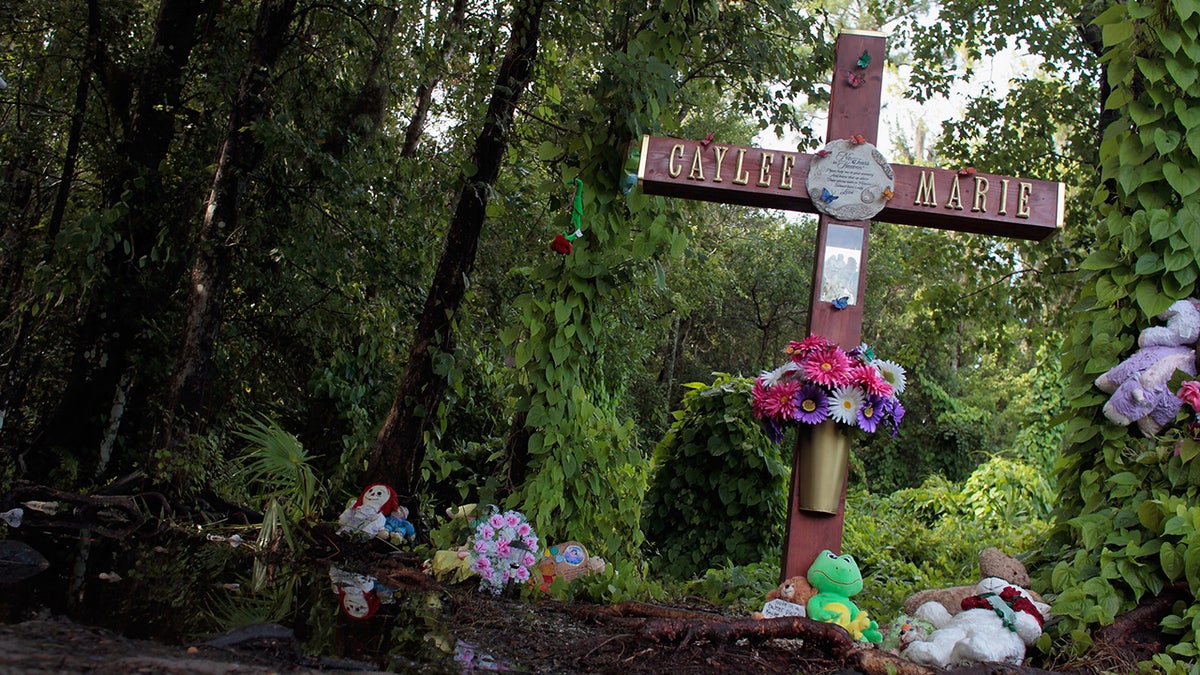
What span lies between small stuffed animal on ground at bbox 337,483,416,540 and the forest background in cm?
31

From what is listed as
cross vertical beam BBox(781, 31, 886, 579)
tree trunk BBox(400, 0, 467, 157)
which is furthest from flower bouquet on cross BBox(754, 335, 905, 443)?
tree trunk BBox(400, 0, 467, 157)

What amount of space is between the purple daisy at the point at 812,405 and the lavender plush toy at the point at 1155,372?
1.18 meters

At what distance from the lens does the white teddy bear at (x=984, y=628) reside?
10.9 feet

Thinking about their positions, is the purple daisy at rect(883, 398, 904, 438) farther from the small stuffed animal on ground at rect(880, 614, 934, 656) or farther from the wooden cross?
the small stuffed animal on ground at rect(880, 614, 934, 656)

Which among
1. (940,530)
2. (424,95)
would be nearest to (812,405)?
(940,530)

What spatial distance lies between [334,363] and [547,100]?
2.52m

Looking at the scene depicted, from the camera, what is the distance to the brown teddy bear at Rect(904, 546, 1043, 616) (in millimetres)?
3913

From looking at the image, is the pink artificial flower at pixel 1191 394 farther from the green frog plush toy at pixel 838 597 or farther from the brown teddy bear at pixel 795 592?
the brown teddy bear at pixel 795 592

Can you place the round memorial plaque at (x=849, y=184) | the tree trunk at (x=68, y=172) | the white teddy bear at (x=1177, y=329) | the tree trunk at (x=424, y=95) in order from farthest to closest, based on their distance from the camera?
the tree trunk at (x=424, y=95) → the tree trunk at (x=68, y=172) → the round memorial plaque at (x=849, y=184) → the white teddy bear at (x=1177, y=329)

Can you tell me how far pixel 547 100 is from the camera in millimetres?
7258

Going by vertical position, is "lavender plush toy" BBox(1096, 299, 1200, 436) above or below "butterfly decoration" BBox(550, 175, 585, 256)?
below

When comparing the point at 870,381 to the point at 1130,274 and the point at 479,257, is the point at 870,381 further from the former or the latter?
the point at 479,257

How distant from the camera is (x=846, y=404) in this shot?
4.23 metres

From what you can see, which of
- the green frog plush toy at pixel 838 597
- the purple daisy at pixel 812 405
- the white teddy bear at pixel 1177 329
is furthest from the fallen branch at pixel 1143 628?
the purple daisy at pixel 812 405
